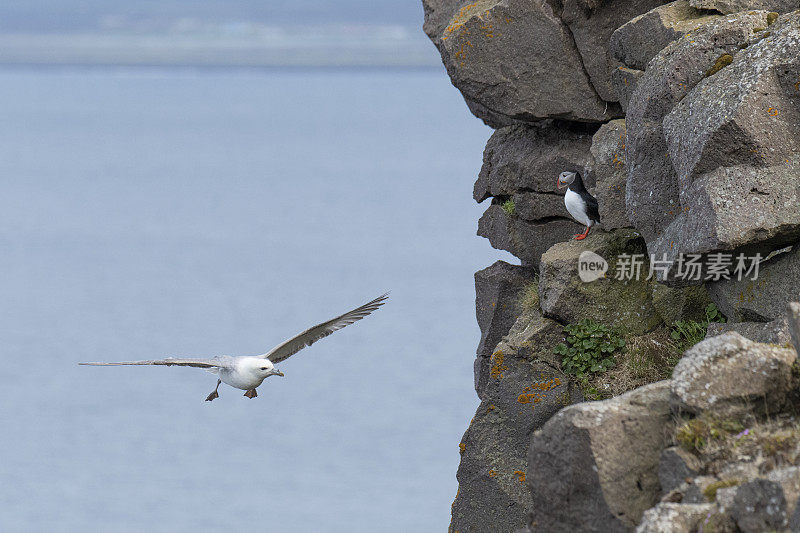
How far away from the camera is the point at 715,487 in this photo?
7.09 metres

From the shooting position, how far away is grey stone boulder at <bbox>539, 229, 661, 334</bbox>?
13703 millimetres

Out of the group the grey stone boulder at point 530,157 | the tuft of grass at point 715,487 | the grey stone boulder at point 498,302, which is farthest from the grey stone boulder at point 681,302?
the tuft of grass at point 715,487

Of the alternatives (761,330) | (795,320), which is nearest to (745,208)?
(761,330)

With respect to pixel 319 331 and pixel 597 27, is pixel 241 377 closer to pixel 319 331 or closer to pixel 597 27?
pixel 319 331

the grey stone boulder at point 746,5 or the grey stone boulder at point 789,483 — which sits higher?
the grey stone boulder at point 746,5

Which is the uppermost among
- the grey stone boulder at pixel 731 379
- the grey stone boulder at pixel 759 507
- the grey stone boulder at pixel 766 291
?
the grey stone boulder at pixel 766 291

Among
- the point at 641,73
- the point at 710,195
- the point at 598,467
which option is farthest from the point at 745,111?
the point at 598,467

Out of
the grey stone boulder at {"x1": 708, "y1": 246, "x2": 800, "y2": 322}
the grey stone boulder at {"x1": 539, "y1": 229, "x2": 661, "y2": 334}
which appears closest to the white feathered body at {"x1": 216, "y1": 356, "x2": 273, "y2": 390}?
the grey stone boulder at {"x1": 539, "y1": 229, "x2": 661, "y2": 334}

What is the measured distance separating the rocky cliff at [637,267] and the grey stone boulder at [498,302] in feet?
0.11

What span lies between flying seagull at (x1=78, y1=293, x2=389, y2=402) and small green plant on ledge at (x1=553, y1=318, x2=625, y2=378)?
8.38 feet

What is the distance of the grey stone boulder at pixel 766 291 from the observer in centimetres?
1080

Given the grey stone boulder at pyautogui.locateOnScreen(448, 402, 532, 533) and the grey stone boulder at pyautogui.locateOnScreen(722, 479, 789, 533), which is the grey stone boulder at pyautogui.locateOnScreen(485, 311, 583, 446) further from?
the grey stone boulder at pyautogui.locateOnScreen(722, 479, 789, 533)

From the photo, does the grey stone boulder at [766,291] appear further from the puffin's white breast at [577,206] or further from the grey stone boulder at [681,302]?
the puffin's white breast at [577,206]

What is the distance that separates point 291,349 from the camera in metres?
13.8
